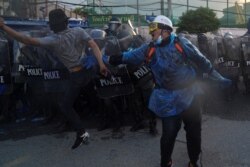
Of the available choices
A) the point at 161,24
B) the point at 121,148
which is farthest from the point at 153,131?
the point at 161,24

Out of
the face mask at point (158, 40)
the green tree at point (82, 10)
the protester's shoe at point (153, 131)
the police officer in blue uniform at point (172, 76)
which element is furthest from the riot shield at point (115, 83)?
the green tree at point (82, 10)

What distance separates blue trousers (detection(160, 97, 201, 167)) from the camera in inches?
179

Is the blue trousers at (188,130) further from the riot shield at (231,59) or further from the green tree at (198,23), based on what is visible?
the green tree at (198,23)

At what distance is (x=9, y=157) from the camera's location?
5.66m

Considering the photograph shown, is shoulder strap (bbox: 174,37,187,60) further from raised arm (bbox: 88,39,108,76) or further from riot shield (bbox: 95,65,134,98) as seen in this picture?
riot shield (bbox: 95,65,134,98)

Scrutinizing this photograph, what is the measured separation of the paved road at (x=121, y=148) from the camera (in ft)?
17.4

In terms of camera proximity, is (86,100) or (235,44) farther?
(235,44)

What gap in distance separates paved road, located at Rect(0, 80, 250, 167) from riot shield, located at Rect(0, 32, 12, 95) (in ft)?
2.33

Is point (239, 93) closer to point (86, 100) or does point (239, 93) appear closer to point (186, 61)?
point (86, 100)

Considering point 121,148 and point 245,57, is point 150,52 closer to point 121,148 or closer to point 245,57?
point 121,148

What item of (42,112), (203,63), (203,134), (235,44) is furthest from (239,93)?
(203,63)

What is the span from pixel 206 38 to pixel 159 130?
227 cm

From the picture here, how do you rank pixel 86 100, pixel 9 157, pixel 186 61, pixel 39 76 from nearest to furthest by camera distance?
1. pixel 186 61
2. pixel 9 157
3. pixel 39 76
4. pixel 86 100

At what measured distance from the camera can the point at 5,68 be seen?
664 cm
